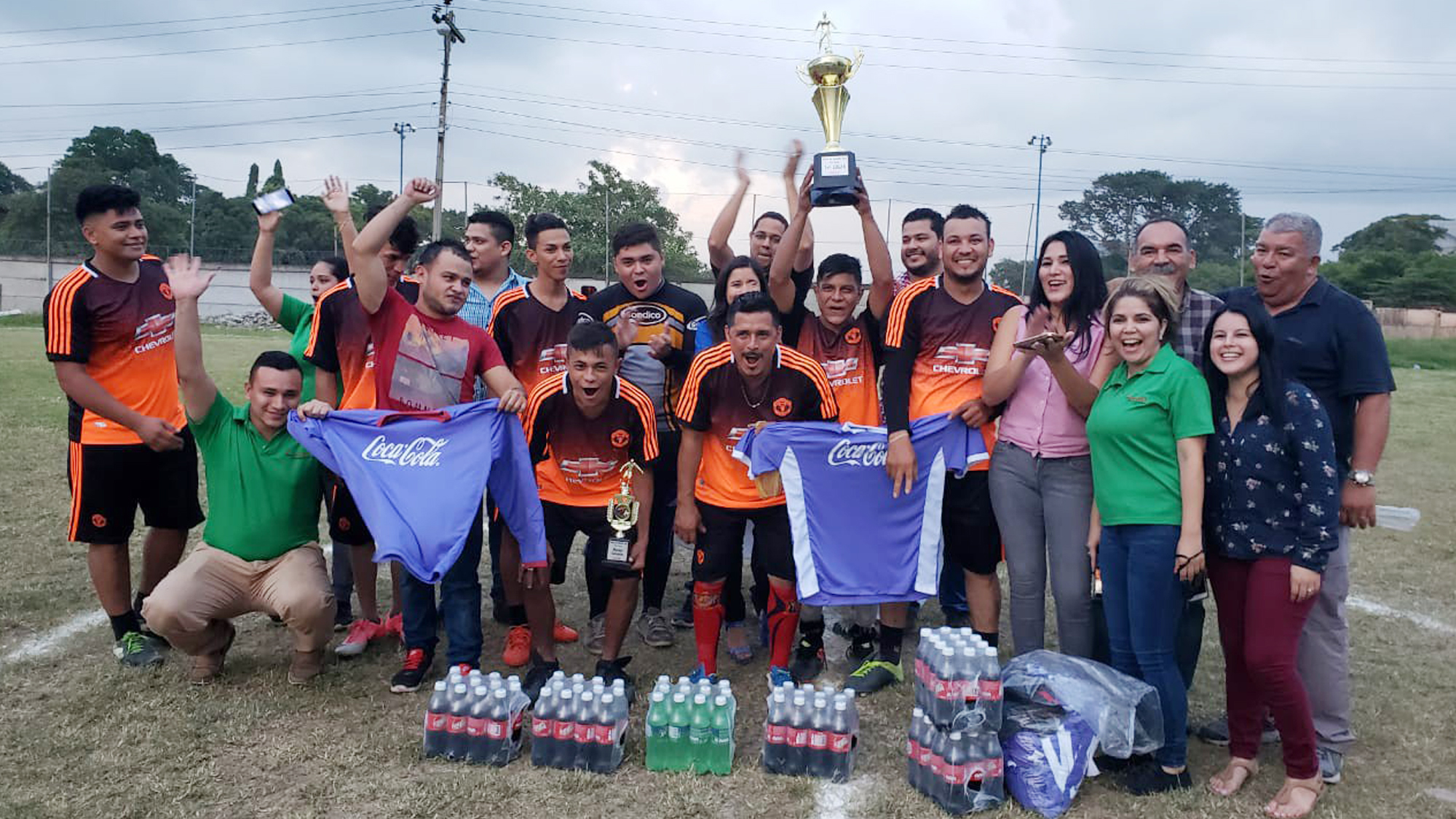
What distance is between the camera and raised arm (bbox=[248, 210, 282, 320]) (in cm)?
486

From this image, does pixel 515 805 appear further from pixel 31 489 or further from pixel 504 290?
pixel 31 489

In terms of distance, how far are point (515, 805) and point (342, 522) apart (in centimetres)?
226

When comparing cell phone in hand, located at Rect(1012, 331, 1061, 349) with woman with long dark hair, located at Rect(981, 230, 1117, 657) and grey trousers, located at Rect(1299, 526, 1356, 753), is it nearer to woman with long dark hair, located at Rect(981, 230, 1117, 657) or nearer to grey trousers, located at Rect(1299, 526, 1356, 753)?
woman with long dark hair, located at Rect(981, 230, 1117, 657)

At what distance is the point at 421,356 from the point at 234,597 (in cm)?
148

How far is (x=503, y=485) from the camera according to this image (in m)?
4.50

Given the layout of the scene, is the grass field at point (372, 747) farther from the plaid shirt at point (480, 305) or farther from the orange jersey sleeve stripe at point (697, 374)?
the plaid shirt at point (480, 305)

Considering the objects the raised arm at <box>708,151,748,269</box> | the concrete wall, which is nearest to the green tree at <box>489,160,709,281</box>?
the concrete wall

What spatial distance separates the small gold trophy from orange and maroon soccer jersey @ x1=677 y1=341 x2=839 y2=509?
386 mm

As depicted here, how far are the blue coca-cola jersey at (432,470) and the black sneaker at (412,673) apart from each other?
0.59 metres

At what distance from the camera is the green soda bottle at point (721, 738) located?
377 cm

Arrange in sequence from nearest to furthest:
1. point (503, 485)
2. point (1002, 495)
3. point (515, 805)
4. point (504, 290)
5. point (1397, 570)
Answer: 1. point (515, 805)
2. point (1002, 495)
3. point (503, 485)
4. point (504, 290)
5. point (1397, 570)

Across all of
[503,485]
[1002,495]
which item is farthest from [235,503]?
[1002,495]

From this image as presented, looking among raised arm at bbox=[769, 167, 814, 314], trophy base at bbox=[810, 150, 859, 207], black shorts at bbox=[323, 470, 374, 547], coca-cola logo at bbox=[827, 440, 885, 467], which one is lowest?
black shorts at bbox=[323, 470, 374, 547]

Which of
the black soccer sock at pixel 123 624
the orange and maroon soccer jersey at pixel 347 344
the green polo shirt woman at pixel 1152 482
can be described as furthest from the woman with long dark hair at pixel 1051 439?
the black soccer sock at pixel 123 624
